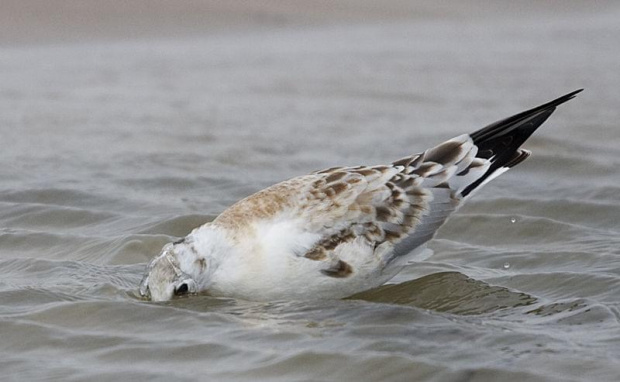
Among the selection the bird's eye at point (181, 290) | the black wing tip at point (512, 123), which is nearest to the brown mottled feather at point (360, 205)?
the black wing tip at point (512, 123)

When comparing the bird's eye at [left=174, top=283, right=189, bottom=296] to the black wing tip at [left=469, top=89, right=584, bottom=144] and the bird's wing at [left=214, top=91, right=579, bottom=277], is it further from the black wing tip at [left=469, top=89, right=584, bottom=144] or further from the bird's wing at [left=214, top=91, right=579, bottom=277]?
the black wing tip at [left=469, top=89, right=584, bottom=144]

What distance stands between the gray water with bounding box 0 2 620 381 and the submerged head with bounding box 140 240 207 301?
0.33 ft

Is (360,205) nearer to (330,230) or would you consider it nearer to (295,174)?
(330,230)

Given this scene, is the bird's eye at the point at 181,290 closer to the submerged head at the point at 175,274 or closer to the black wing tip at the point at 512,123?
the submerged head at the point at 175,274

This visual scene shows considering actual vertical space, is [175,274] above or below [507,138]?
below

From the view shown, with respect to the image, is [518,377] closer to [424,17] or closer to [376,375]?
[376,375]

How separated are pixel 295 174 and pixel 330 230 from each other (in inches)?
136

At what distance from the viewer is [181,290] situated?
6445 millimetres

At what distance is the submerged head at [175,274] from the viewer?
6.44 m

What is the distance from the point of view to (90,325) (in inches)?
247

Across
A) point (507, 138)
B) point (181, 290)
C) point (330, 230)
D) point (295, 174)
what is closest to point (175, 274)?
point (181, 290)

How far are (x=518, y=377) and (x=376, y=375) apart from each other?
61 cm

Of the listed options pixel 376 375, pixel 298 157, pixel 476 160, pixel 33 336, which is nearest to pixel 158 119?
pixel 298 157

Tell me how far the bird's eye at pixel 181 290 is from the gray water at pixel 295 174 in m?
0.06
